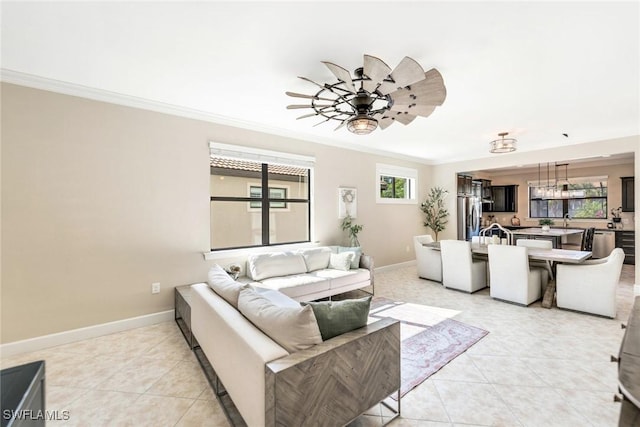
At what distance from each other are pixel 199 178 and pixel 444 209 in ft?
18.5

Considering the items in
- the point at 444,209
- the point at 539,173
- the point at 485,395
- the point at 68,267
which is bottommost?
the point at 485,395

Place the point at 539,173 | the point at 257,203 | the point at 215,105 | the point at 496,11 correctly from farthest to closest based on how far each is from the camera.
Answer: the point at 539,173 → the point at 257,203 → the point at 215,105 → the point at 496,11

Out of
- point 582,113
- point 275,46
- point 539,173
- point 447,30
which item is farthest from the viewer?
point 539,173

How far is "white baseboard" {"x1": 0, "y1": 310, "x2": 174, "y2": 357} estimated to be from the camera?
101 inches

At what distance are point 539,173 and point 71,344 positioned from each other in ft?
33.6

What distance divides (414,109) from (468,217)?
5260mm

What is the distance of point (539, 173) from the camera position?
7.68 metres

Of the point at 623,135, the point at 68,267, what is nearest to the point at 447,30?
the point at 68,267

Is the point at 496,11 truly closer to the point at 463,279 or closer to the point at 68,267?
the point at 463,279

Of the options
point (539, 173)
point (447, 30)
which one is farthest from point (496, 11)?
point (539, 173)

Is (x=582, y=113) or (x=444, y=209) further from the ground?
(x=582, y=113)

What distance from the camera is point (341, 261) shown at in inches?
164

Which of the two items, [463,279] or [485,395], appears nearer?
[485,395]

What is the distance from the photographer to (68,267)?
2.79 metres
